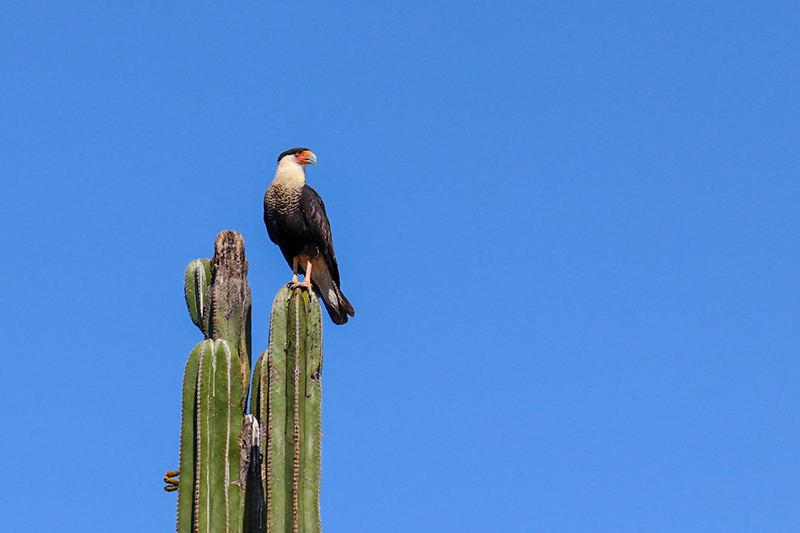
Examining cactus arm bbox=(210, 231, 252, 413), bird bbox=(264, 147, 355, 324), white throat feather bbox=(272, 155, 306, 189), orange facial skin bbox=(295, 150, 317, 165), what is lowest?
cactus arm bbox=(210, 231, 252, 413)

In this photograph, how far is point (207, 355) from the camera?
562 centimetres

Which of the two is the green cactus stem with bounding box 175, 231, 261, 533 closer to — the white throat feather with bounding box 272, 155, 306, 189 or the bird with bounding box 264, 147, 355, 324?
the bird with bounding box 264, 147, 355, 324

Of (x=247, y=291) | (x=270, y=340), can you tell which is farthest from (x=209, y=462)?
(x=247, y=291)

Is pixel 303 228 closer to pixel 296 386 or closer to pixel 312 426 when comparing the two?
pixel 296 386

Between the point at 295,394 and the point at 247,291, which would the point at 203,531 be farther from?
the point at 247,291

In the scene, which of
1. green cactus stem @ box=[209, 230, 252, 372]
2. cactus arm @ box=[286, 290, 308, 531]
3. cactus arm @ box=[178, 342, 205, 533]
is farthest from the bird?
cactus arm @ box=[178, 342, 205, 533]

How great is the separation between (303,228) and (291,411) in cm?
243

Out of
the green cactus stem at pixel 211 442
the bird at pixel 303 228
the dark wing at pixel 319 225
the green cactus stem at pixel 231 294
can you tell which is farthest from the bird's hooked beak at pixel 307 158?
the green cactus stem at pixel 211 442

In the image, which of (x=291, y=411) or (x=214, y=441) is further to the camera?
(x=291, y=411)

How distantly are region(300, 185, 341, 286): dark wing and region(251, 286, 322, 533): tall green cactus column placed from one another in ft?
5.81

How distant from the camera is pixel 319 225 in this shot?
7.83m

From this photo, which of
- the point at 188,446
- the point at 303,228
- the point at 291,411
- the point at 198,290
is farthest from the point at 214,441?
the point at 303,228

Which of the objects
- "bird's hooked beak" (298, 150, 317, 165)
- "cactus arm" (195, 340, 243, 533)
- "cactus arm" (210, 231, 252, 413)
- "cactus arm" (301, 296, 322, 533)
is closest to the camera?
"cactus arm" (195, 340, 243, 533)

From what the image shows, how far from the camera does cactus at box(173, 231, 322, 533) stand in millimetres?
5426
